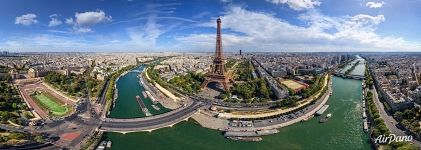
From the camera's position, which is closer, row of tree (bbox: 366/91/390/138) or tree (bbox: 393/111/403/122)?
row of tree (bbox: 366/91/390/138)

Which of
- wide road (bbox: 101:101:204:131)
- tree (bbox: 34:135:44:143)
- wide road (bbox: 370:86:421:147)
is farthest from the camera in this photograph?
wide road (bbox: 101:101:204:131)

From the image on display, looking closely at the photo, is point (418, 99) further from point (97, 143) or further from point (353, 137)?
point (97, 143)

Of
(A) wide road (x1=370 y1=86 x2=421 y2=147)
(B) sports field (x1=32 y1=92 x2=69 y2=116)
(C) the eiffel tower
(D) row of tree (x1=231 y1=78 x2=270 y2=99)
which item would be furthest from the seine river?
(C) the eiffel tower

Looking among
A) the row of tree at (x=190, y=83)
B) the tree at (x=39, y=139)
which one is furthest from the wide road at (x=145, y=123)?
the row of tree at (x=190, y=83)

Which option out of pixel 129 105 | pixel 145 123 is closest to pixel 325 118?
pixel 145 123

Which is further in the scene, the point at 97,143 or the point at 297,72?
the point at 297,72

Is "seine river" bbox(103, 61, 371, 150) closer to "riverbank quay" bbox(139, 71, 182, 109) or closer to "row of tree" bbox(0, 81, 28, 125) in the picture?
"riverbank quay" bbox(139, 71, 182, 109)

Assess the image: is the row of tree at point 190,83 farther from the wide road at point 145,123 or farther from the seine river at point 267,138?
the seine river at point 267,138

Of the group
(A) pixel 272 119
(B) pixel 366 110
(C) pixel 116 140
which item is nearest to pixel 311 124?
(A) pixel 272 119
